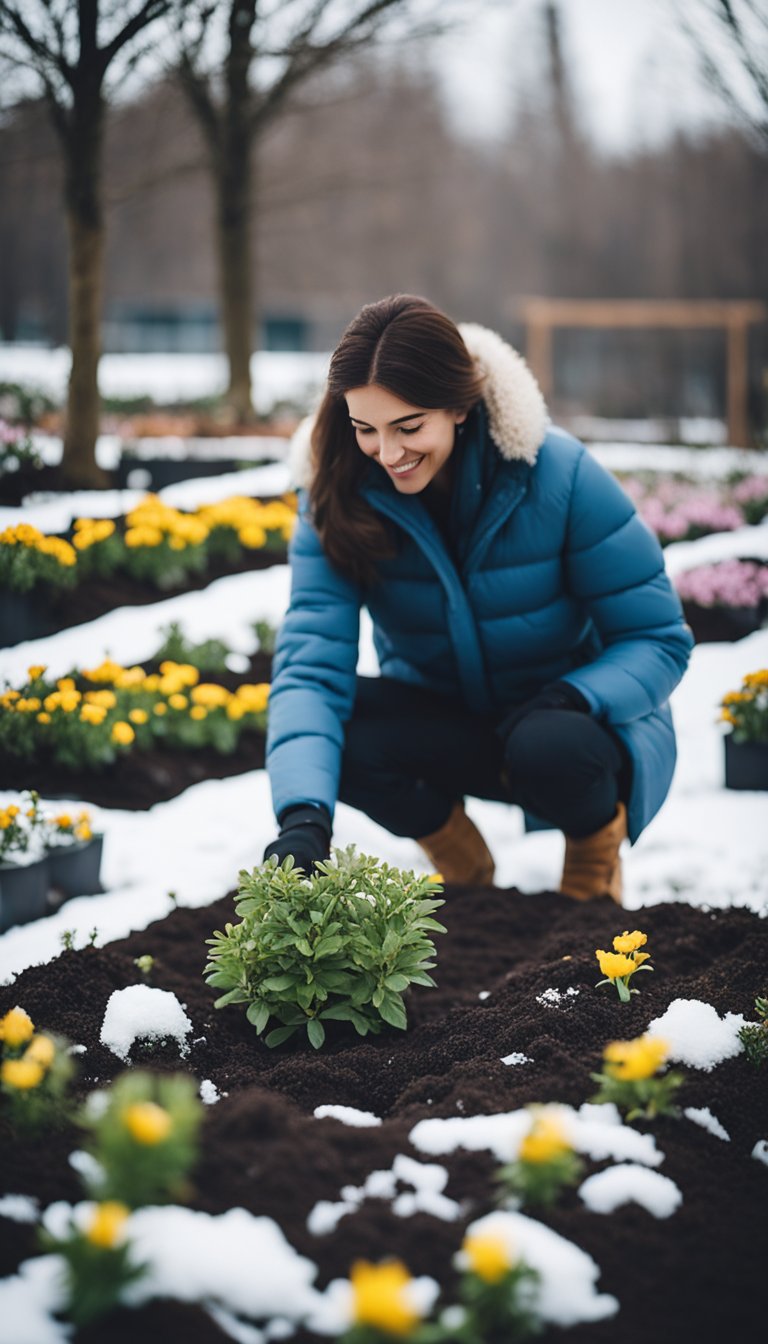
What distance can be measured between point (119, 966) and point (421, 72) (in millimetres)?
24189

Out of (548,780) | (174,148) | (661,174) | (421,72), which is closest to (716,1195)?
(548,780)

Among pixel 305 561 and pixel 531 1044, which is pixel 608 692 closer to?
pixel 305 561

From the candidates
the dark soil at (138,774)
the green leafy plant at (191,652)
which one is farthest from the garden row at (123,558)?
the dark soil at (138,774)

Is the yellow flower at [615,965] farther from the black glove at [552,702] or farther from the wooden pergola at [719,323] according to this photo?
the wooden pergola at [719,323]

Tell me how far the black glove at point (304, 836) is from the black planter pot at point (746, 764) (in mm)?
1704

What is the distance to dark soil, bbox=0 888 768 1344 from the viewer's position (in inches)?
48.2

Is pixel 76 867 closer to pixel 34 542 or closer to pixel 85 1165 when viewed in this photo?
pixel 34 542

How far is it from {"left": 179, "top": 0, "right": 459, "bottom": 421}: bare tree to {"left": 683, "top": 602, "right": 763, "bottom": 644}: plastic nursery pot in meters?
3.18

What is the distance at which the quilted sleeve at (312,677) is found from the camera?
2.28 m

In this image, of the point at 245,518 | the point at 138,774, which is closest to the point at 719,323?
the point at 245,518

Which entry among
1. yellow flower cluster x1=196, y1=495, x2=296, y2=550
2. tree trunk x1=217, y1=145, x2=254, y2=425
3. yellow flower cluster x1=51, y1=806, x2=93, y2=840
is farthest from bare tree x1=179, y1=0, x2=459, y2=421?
yellow flower cluster x1=51, y1=806, x2=93, y2=840

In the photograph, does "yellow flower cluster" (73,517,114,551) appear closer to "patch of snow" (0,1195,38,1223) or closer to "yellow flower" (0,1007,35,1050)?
"yellow flower" (0,1007,35,1050)

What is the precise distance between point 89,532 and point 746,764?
2349 millimetres

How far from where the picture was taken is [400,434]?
2277mm
